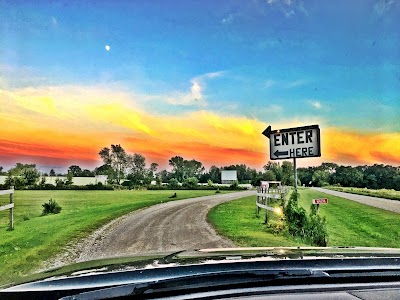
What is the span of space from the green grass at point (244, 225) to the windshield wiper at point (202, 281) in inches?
172

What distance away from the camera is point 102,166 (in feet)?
19.4

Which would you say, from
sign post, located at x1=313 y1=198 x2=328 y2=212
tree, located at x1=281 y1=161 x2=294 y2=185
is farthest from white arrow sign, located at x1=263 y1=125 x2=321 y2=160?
sign post, located at x1=313 y1=198 x2=328 y2=212

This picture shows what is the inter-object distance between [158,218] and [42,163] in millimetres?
1685

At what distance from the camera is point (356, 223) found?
5621 mm

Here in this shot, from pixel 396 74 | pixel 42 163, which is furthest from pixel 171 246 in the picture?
pixel 396 74

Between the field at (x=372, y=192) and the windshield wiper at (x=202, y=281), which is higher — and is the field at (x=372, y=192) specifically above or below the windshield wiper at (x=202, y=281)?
above

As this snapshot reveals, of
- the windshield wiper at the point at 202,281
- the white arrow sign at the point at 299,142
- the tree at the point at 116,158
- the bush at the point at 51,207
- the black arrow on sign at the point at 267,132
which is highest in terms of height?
the black arrow on sign at the point at 267,132

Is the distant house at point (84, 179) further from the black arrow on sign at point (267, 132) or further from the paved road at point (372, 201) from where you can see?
the paved road at point (372, 201)

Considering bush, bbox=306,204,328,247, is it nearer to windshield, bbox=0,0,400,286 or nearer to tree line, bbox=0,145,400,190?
windshield, bbox=0,0,400,286

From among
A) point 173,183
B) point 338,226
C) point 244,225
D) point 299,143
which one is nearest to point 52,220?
point 173,183

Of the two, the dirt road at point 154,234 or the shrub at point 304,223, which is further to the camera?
the shrub at point 304,223

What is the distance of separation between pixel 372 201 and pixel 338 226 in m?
0.67

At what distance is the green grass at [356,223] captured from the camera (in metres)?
5.38

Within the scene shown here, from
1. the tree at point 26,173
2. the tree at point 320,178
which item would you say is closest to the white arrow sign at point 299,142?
the tree at point 320,178
